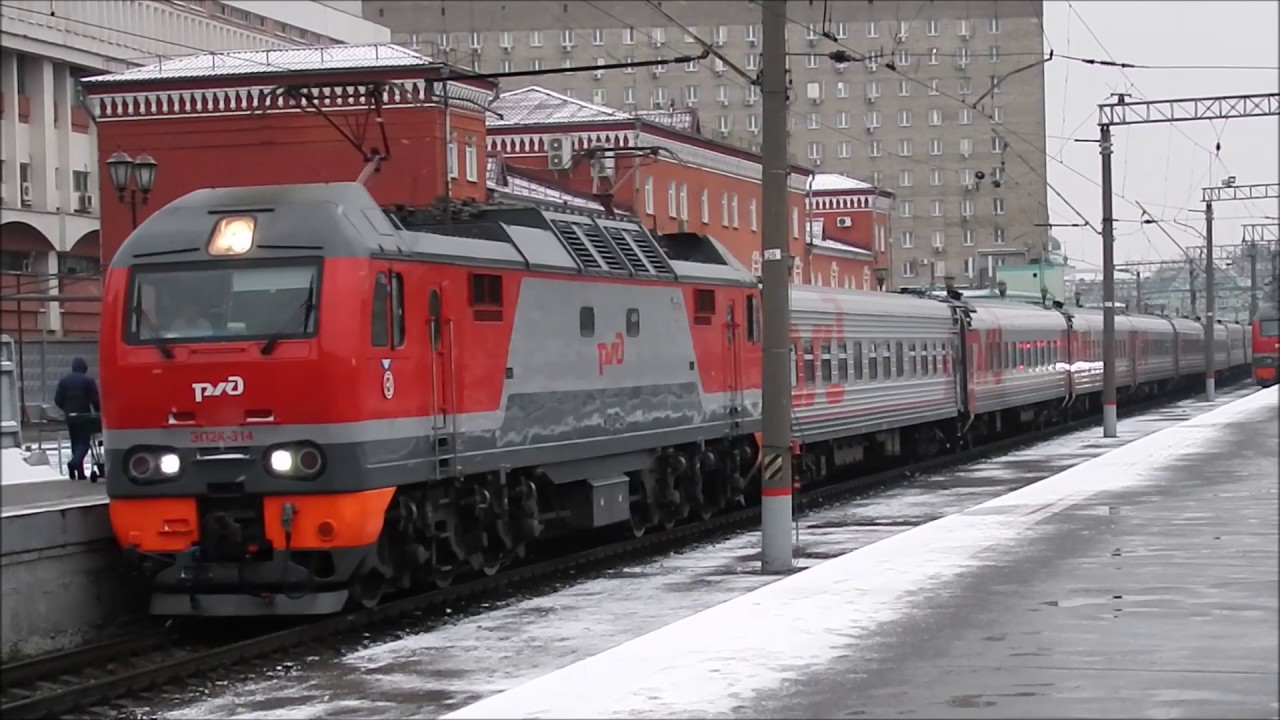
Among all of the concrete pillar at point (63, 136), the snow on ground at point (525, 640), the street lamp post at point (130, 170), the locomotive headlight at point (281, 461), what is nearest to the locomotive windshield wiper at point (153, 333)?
the locomotive headlight at point (281, 461)

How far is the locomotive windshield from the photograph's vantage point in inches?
578

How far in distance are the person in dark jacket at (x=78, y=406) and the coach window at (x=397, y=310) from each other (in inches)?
390

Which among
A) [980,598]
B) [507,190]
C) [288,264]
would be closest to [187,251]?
[288,264]

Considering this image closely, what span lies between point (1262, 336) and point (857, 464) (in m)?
44.6

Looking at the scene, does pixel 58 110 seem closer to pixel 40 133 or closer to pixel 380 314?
pixel 40 133

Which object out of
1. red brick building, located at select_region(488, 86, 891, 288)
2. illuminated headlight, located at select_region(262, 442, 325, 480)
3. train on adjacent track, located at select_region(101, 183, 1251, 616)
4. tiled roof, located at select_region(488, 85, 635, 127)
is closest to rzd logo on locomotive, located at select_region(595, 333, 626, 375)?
train on adjacent track, located at select_region(101, 183, 1251, 616)

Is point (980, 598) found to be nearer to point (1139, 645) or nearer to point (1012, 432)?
point (1139, 645)

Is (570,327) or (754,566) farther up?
(570,327)

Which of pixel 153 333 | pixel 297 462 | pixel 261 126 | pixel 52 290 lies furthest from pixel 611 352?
pixel 52 290

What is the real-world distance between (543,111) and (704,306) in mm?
40485

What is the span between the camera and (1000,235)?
112312mm

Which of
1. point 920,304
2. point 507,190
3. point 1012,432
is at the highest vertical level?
point 507,190

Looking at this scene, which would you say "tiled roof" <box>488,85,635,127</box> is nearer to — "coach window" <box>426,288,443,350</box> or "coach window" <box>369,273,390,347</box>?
"coach window" <box>426,288,443,350</box>

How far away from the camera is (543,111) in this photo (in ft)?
203
